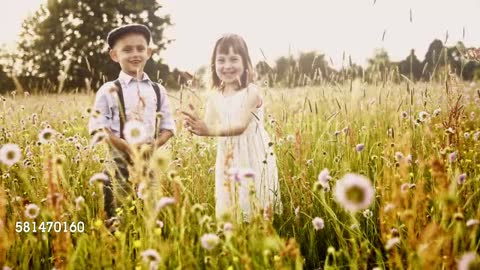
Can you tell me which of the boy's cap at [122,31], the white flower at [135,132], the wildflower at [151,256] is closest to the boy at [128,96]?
the boy's cap at [122,31]

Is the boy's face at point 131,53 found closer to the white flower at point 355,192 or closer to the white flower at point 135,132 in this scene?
the white flower at point 135,132

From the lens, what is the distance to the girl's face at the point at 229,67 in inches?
80.7

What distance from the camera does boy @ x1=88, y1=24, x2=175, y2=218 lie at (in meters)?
2.04

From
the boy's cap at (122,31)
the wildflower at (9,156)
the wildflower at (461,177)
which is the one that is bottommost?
the wildflower at (461,177)

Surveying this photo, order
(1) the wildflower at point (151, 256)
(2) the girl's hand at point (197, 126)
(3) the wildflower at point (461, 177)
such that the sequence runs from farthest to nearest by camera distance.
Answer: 1. (2) the girl's hand at point (197, 126)
2. (3) the wildflower at point (461, 177)
3. (1) the wildflower at point (151, 256)

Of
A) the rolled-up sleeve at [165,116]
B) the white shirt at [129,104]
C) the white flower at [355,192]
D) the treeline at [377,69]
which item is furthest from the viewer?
the treeline at [377,69]

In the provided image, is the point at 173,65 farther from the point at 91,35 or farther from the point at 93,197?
the point at 91,35

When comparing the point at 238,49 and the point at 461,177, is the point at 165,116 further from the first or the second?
the point at 461,177

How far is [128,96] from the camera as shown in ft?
6.77

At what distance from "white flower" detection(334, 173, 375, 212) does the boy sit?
125 cm

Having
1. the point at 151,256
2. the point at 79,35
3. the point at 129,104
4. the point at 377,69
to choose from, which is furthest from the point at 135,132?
the point at 79,35

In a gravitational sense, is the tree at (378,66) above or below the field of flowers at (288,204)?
above

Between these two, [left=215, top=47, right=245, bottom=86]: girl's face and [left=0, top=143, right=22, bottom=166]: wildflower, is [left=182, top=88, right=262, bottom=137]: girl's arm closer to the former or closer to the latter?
[left=215, top=47, right=245, bottom=86]: girl's face

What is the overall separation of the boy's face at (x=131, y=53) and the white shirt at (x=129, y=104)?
34mm
